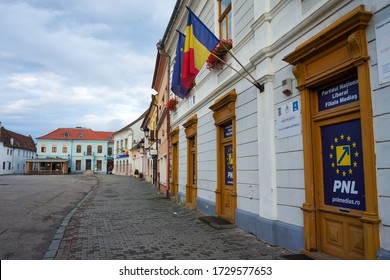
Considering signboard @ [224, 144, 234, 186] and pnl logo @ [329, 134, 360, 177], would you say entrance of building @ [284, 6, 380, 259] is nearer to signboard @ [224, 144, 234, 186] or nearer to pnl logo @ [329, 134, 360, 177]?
pnl logo @ [329, 134, 360, 177]

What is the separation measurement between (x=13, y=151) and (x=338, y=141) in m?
68.4

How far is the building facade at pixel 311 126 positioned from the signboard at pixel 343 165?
0.05ft

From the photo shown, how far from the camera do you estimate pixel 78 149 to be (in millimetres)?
70375

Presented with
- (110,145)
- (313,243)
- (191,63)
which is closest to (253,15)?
(191,63)

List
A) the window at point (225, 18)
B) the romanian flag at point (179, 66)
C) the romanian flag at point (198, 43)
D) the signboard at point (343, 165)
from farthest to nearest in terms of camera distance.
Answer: the romanian flag at point (179, 66) < the window at point (225, 18) < the romanian flag at point (198, 43) < the signboard at point (343, 165)

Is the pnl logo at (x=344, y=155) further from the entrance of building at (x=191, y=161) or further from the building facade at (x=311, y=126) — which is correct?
the entrance of building at (x=191, y=161)

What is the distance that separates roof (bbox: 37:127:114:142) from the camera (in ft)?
230

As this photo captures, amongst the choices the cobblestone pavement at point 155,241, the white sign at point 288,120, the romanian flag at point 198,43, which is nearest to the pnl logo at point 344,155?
the white sign at point 288,120

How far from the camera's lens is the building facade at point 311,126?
377 centimetres

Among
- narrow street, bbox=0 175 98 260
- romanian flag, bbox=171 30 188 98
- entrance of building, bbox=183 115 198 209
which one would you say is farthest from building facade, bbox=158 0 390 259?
narrow street, bbox=0 175 98 260

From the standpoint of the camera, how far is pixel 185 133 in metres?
12.8

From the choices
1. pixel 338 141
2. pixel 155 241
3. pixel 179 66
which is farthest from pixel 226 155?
pixel 338 141

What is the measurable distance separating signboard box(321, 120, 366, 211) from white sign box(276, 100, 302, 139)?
485mm

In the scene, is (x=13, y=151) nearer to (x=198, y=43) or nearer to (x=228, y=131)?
(x=228, y=131)
